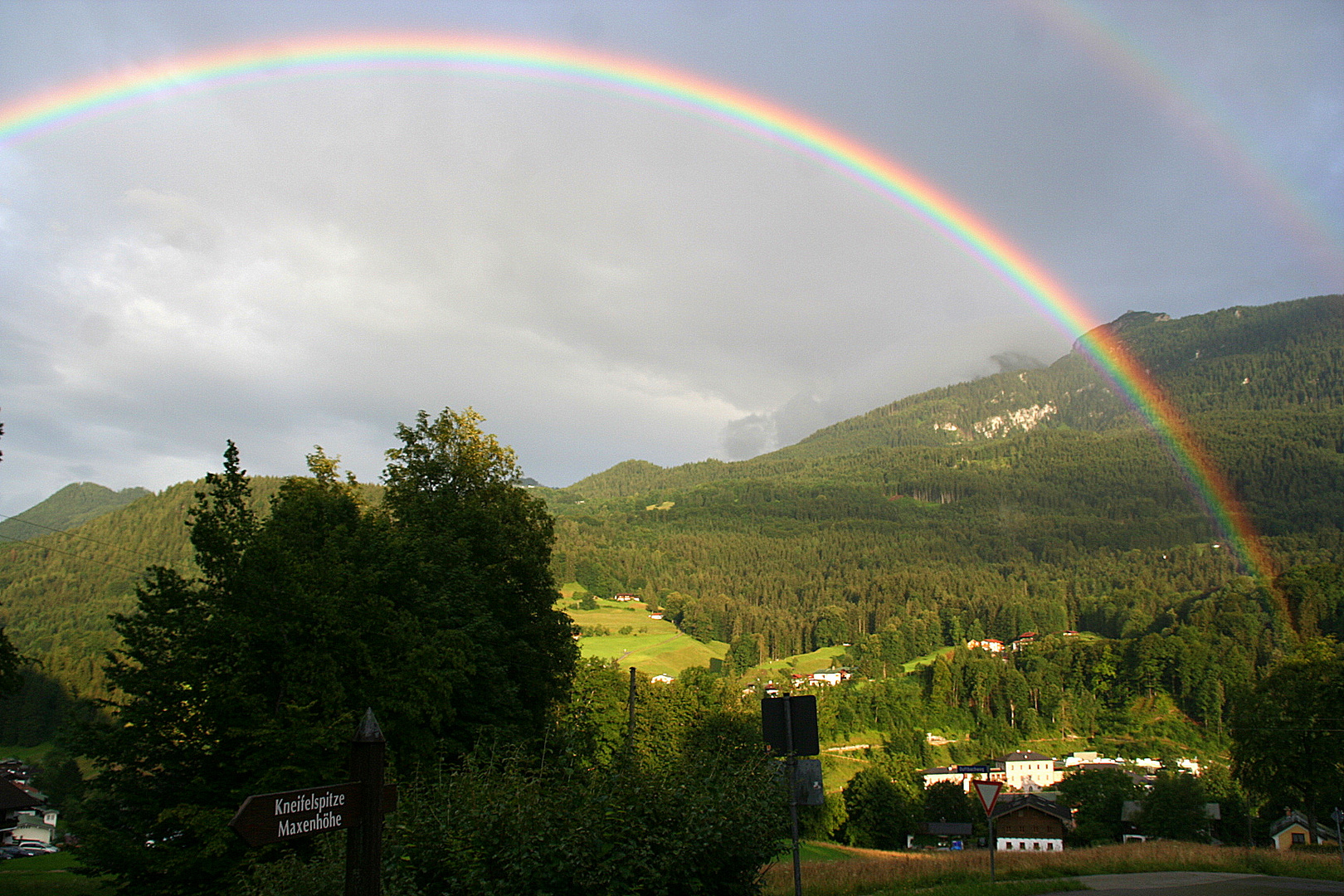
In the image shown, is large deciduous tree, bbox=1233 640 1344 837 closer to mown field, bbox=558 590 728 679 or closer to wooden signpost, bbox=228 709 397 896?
wooden signpost, bbox=228 709 397 896

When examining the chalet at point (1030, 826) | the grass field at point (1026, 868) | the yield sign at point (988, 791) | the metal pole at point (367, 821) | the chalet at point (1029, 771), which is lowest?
the chalet at point (1029, 771)

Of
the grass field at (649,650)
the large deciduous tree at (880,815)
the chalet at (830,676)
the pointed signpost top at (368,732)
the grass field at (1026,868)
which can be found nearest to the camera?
the pointed signpost top at (368,732)

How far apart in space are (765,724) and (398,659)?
12.5m

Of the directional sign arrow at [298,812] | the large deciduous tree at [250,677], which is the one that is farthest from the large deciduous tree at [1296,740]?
the directional sign arrow at [298,812]

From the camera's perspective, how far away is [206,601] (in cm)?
1792

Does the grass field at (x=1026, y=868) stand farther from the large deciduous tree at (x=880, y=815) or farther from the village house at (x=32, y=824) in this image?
the village house at (x=32, y=824)

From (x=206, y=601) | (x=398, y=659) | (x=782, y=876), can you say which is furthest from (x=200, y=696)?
(x=782, y=876)

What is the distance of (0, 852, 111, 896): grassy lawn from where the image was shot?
113 ft

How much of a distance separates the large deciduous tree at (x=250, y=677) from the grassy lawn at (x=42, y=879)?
521 centimetres

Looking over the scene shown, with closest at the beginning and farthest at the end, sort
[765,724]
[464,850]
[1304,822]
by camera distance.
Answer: [464,850]
[765,724]
[1304,822]

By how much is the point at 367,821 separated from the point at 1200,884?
22190mm

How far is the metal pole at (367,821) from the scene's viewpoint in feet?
18.4

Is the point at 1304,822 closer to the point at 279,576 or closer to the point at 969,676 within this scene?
the point at 279,576

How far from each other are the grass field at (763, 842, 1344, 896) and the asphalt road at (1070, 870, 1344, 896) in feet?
2.81
